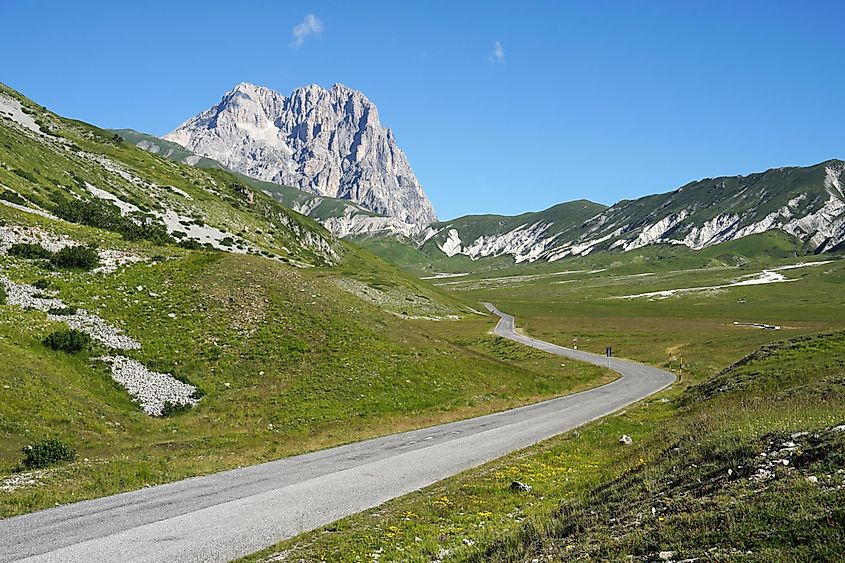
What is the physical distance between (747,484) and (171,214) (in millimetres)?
121627

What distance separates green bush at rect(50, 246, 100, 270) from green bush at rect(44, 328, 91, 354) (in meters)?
12.3

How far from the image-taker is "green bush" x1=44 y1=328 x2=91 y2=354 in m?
39.2

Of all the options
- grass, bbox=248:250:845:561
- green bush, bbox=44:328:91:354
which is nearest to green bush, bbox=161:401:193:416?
green bush, bbox=44:328:91:354

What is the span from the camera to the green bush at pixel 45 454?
2425cm

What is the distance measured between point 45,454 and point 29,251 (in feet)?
106

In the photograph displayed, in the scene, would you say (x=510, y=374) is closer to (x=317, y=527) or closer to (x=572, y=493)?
(x=572, y=493)

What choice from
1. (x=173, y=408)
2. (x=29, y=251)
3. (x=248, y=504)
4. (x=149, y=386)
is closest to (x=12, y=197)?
(x=29, y=251)

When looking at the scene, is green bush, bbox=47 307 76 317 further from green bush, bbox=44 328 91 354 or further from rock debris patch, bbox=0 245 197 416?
green bush, bbox=44 328 91 354

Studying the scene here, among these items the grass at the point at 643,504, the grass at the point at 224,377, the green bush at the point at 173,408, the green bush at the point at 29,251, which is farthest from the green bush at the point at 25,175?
the grass at the point at 643,504

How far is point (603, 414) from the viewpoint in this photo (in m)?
42.7

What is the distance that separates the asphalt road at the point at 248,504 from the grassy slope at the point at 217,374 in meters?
2.02

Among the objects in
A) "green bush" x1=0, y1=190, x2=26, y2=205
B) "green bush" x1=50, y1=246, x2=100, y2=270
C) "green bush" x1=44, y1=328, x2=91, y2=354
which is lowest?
"green bush" x1=44, y1=328, x2=91, y2=354

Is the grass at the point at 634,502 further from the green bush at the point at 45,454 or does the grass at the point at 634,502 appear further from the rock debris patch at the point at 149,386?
the rock debris patch at the point at 149,386

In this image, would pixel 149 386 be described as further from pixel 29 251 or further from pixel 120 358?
pixel 29 251
